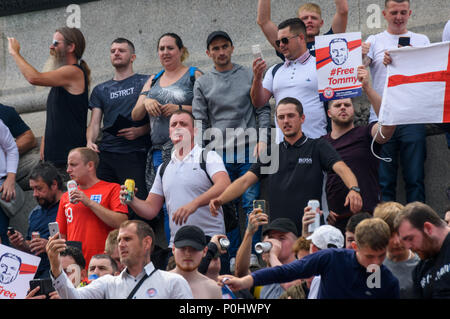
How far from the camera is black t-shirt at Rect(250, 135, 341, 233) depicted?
8367mm

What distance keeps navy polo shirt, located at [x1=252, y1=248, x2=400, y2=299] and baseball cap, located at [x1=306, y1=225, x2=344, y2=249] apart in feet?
2.04

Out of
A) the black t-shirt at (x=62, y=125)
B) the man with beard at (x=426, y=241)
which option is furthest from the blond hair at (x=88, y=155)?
the man with beard at (x=426, y=241)

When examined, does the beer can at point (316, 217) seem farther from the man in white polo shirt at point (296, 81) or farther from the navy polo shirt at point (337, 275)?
the man in white polo shirt at point (296, 81)

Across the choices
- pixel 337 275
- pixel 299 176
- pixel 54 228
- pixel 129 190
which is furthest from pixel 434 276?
pixel 129 190

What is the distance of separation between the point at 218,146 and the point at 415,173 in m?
1.90

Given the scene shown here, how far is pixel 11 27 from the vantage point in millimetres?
13562

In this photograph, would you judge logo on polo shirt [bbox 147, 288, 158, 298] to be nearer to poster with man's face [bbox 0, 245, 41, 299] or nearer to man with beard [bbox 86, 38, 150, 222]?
poster with man's face [bbox 0, 245, 41, 299]

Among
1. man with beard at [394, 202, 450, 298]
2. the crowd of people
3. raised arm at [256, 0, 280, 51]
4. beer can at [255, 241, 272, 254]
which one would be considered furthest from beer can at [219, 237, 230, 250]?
raised arm at [256, 0, 280, 51]

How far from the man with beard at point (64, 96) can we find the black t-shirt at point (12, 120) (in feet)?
2.71

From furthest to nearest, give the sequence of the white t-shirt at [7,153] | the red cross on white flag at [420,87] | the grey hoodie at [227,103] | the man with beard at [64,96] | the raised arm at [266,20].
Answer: the white t-shirt at [7,153]
the man with beard at [64,96]
the raised arm at [266,20]
the grey hoodie at [227,103]
the red cross on white flag at [420,87]

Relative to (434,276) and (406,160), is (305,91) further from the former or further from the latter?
(434,276)

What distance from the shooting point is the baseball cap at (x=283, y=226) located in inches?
312
